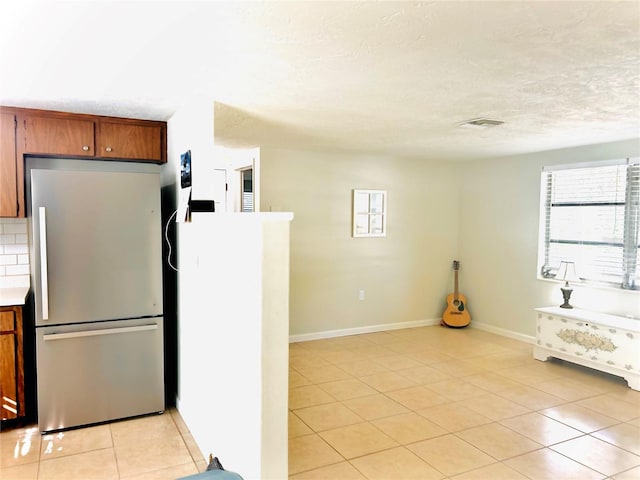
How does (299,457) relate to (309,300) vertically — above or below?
below

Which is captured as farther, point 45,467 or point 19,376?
point 19,376

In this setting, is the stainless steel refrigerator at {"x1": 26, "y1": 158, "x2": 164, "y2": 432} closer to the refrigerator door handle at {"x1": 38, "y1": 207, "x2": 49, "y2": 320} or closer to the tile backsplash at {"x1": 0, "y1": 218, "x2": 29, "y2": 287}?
the refrigerator door handle at {"x1": 38, "y1": 207, "x2": 49, "y2": 320}

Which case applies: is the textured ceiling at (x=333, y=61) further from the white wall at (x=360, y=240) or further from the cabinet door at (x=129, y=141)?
the white wall at (x=360, y=240)

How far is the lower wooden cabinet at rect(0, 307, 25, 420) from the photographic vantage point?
10.1 ft

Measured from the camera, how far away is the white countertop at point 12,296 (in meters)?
3.07

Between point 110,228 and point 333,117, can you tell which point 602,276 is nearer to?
point 333,117

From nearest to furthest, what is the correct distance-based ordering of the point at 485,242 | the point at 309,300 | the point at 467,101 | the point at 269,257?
the point at 269,257, the point at 467,101, the point at 309,300, the point at 485,242

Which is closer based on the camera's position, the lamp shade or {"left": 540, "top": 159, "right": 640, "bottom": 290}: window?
{"left": 540, "top": 159, "right": 640, "bottom": 290}: window

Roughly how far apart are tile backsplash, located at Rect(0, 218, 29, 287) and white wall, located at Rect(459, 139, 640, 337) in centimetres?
494

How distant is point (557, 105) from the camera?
9.79ft

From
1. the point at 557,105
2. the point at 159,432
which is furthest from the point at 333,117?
the point at 159,432

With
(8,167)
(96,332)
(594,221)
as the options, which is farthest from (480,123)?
(8,167)

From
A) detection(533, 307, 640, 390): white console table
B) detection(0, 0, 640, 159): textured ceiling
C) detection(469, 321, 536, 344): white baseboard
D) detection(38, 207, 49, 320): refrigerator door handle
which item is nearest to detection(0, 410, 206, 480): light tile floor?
detection(38, 207, 49, 320): refrigerator door handle

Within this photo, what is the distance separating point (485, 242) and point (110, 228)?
4.47m
